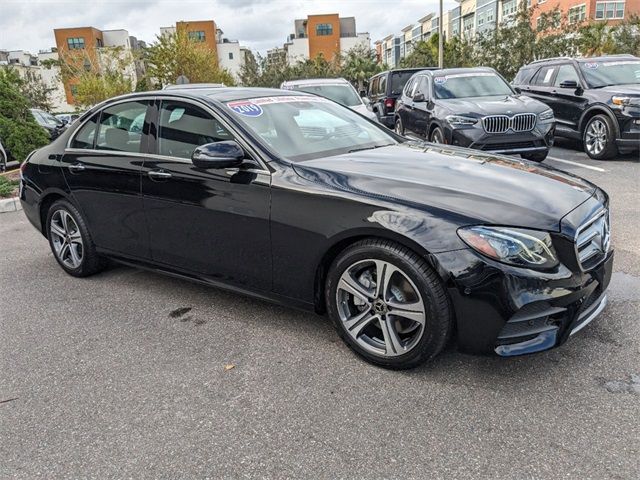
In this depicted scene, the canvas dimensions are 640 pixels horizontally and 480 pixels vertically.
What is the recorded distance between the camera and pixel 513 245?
2693mm

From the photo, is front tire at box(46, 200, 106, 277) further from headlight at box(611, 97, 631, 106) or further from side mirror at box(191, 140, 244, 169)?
headlight at box(611, 97, 631, 106)

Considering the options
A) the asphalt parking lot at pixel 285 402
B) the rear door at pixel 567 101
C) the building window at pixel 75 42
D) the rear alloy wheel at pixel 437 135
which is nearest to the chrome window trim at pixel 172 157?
the asphalt parking lot at pixel 285 402

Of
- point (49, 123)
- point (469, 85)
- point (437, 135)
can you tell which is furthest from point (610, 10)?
point (437, 135)

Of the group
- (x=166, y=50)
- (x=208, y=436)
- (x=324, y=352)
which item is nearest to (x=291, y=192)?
(x=324, y=352)

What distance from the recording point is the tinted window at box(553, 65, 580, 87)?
10.5 m

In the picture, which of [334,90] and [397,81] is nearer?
[334,90]

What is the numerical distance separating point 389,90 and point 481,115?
8860 mm

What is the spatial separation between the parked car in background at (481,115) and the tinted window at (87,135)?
5.63 m

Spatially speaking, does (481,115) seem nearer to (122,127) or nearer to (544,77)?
(544,77)

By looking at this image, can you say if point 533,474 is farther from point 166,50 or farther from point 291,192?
point 166,50

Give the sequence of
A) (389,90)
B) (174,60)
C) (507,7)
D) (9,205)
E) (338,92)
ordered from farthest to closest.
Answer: (507,7) → (174,60) → (389,90) → (338,92) → (9,205)

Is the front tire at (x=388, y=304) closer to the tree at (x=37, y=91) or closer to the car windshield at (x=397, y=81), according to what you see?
the car windshield at (x=397, y=81)

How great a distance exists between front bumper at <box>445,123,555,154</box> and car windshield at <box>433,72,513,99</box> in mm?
1407

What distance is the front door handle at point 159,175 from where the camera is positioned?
3921 millimetres
